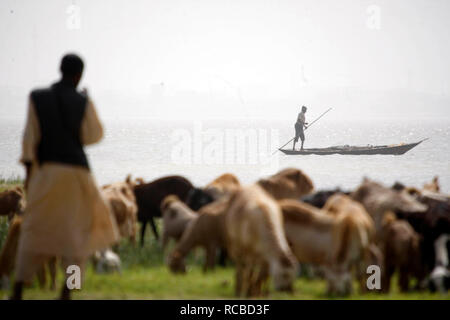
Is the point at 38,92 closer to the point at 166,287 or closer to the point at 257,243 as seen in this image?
the point at 257,243

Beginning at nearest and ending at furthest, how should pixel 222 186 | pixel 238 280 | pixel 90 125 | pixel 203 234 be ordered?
pixel 90 125, pixel 238 280, pixel 203 234, pixel 222 186

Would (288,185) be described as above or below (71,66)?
below

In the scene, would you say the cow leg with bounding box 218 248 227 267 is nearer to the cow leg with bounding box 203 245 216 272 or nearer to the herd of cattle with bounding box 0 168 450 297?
the herd of cattle with bounding box 0 168 450 297

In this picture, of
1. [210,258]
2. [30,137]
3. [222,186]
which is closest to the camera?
[30,137]

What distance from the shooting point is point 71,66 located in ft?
30.2

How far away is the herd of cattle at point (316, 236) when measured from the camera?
10055mm

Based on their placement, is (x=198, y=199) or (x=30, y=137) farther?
(x=198, y=199)

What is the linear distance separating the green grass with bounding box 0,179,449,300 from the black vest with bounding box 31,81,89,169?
2.10 metres

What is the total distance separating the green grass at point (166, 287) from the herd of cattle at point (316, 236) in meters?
0.24

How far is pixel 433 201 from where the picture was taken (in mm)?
12383

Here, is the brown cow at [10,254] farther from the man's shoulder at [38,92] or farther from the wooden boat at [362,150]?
the wooden boat at [362,150]

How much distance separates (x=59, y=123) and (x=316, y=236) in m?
3.39

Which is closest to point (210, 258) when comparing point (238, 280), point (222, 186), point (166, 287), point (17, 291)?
point (166, 287)

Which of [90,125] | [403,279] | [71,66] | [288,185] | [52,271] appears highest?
[71,66]
